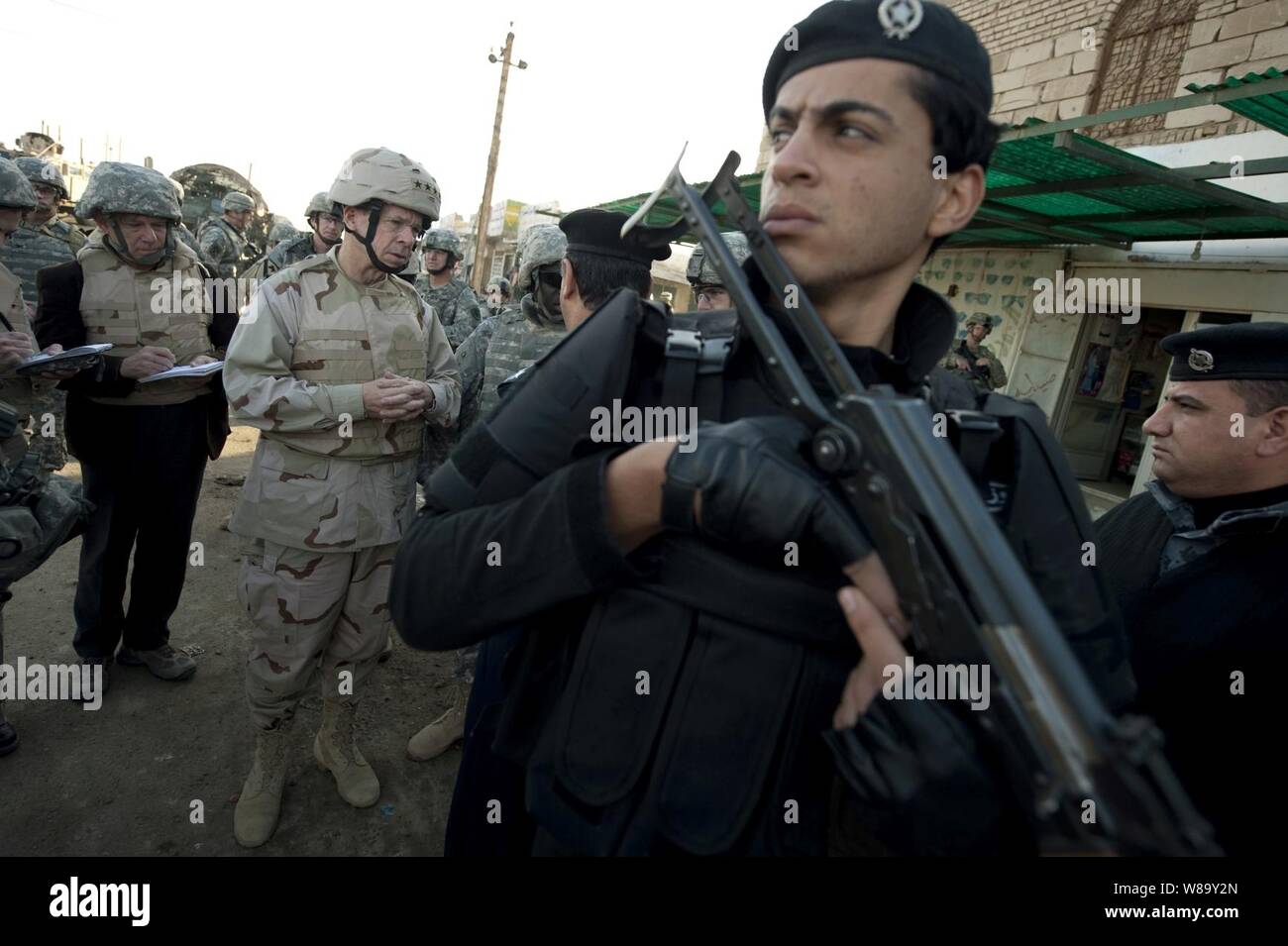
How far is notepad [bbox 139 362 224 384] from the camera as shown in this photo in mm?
2953

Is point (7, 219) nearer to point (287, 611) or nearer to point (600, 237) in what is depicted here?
point (287, 611)

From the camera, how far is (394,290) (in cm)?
286

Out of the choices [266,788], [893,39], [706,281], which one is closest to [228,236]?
[706,281]

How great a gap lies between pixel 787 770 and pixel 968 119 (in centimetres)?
113

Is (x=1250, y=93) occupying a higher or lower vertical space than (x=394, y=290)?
higher

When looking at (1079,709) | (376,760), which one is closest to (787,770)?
(1079,709)

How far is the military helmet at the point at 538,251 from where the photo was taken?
3303mm

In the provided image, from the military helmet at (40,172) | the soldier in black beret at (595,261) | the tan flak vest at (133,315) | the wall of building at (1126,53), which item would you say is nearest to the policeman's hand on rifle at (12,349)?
the tan flak vest at (133,315)

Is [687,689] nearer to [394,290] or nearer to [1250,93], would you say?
[394,290]

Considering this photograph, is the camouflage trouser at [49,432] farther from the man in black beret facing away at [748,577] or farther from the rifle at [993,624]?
the rifle at [993,624]

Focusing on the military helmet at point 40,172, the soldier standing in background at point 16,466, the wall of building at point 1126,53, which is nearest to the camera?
the soldier standing in background at point 16,466

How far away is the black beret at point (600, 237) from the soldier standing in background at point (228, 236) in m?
6.94

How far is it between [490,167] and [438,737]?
66.6 ft

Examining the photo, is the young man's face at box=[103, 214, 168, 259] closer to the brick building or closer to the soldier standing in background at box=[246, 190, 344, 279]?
the soldier standing in background at box=[246, 190, 344, 279]
